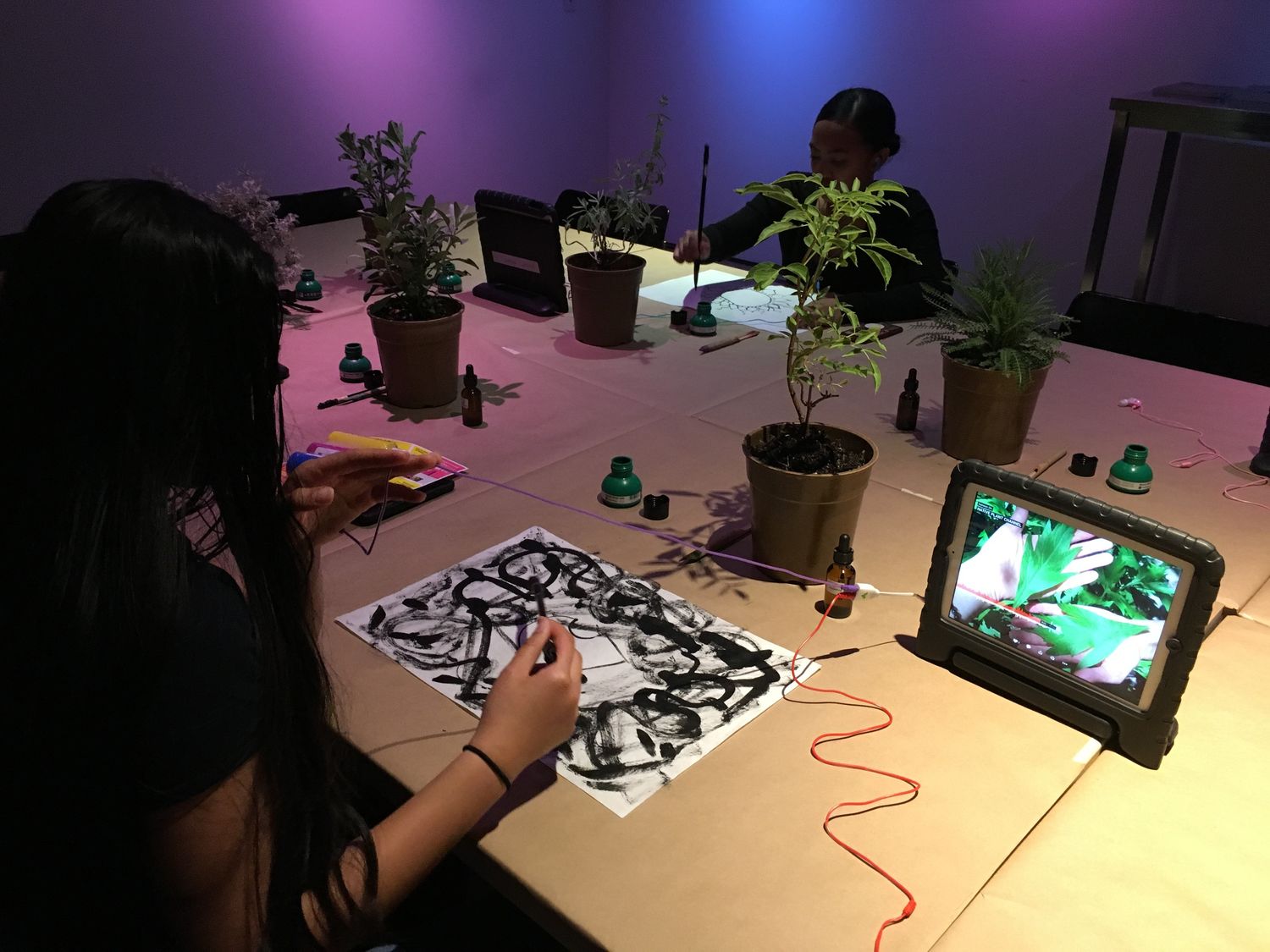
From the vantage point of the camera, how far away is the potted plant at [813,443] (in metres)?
1.14

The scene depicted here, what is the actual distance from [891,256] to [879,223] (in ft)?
0.45

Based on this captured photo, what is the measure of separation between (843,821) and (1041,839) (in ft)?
0.58

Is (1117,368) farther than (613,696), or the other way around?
(1117,368)

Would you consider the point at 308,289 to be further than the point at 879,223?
No

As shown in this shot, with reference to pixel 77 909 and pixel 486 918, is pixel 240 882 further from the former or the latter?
pixel 486 918

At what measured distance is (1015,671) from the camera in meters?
1.03

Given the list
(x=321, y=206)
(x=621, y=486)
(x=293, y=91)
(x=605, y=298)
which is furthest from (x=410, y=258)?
(x=293, y=91)

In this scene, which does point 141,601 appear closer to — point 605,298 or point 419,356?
point 419,356

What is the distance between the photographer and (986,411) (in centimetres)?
151

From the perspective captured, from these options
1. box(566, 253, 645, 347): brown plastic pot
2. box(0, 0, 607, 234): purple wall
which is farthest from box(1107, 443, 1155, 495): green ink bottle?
box(0, 0, 607, 234): purple wall

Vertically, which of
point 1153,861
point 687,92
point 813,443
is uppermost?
point 687,92

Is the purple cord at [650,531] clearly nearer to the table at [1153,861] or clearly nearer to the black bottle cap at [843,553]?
the black bottle cap at [843,553]

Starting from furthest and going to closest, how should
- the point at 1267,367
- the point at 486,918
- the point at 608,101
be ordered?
the point at 608,101
the point at 1267,367
the point at 486,918

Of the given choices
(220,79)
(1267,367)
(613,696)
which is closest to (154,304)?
(613,696)
